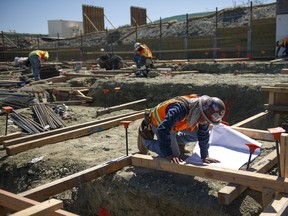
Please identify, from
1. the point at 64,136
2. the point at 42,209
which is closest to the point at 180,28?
the point at 64,136

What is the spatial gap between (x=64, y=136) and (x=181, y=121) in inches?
123

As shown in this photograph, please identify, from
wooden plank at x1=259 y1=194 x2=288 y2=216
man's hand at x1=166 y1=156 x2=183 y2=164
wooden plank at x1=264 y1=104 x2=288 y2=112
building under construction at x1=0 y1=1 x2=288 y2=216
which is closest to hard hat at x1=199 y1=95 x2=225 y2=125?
building under construction at x1=0 y1=1 x2=288 y2=216

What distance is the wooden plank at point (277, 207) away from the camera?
9.02 ft

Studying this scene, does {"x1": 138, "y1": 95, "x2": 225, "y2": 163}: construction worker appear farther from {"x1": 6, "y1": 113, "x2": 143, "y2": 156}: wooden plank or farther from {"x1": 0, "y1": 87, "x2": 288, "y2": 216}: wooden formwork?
{"x1": 6, "y1": 113, "x2": 143, "y2": 156}: wooden plank

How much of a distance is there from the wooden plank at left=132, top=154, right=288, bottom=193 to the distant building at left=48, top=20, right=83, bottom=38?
3959 cm

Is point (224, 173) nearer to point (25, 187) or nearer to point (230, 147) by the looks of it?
point (230, 147)

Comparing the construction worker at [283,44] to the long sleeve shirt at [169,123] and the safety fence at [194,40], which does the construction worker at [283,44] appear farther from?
the long sleeve shirt at [169,123]

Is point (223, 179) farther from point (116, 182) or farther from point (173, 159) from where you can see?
point (116, 182)

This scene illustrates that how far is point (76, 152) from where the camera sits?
5.40m

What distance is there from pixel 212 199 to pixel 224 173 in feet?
1.06

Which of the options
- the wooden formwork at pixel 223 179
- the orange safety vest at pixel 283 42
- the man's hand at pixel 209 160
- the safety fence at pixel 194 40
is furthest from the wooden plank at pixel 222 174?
the safety fence at pixel 194 40

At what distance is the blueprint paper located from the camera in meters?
4.10

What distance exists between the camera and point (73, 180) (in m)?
3.86

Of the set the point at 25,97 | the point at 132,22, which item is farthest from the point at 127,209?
the point at 132,22
